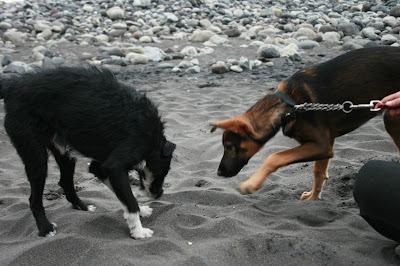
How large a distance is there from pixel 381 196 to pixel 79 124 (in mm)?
2433

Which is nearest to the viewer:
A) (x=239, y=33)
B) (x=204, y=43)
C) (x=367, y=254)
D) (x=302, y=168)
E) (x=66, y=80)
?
(x=367, y=254)

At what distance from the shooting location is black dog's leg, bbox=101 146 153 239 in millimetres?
3406

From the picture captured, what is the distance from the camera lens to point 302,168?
5199mm

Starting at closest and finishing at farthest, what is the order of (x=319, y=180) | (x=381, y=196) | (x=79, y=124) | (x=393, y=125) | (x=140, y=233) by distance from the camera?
1. (x=381, y=196)
2. (x=140, y=233)
3. (x=79, y=124)
4. (x=393, y=125)
5. (x=319, y=180)

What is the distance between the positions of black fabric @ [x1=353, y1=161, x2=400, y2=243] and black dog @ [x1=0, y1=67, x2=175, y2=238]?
1735 millimetres

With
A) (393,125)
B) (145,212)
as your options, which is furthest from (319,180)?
(145,212)

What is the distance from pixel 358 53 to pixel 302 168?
5.50 ft

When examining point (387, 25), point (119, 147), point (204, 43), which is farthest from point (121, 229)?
point (387, 25)

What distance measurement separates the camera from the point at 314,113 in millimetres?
3916

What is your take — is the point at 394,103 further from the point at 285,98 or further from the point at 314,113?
the point at 285,98

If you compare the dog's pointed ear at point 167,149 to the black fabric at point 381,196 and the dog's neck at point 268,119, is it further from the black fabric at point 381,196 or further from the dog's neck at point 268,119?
→ the black fabric at point 381,196

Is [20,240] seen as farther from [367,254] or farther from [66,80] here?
[367,254]

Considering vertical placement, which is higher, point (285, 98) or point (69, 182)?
point (285, 98)

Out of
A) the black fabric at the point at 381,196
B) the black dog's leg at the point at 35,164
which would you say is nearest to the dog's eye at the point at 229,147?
the black fabric at the point at 381,196
